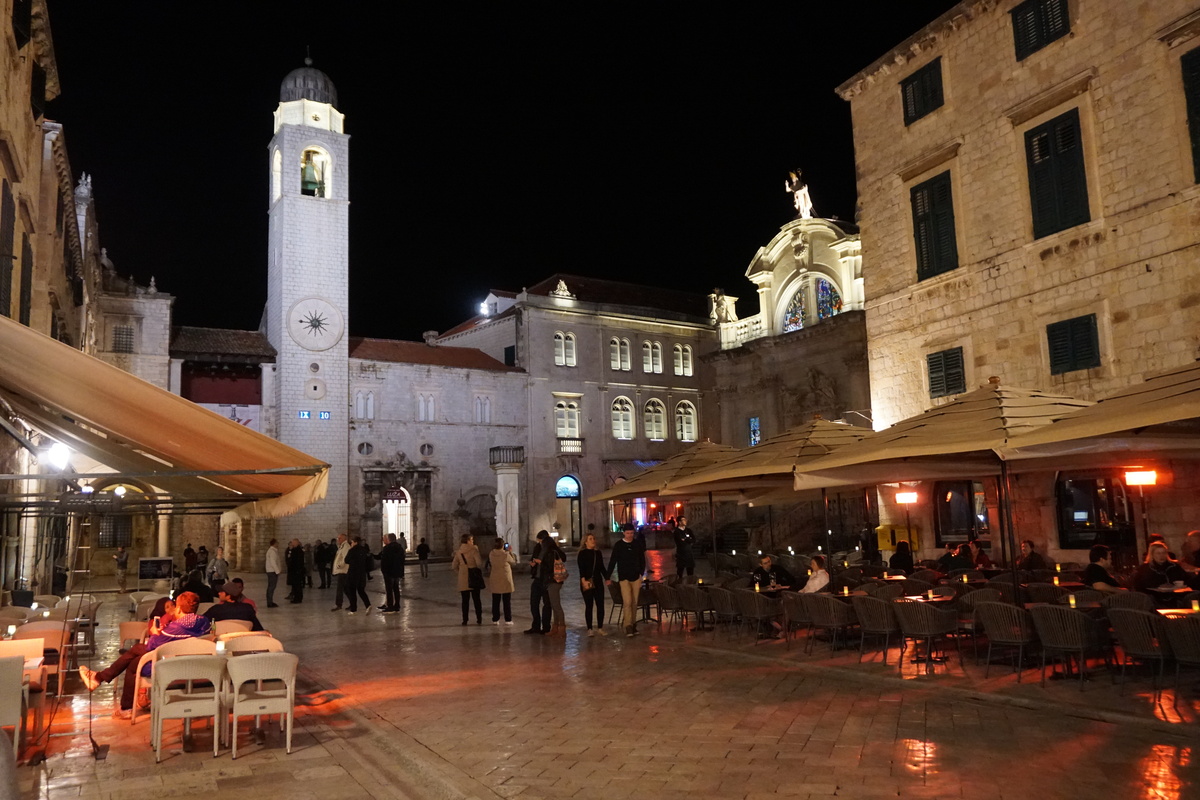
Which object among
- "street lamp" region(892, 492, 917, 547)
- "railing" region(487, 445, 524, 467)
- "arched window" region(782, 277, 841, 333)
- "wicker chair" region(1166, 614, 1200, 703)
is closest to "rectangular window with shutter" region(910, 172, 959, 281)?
"street lamp" region(892, 492, 917, 547)

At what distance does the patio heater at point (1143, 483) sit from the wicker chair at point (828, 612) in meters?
5.53

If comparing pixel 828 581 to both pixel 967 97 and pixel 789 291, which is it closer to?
pixel 967 97

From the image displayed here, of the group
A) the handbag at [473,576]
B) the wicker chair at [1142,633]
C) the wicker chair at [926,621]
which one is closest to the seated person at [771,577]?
the wicker chair at [926,621]

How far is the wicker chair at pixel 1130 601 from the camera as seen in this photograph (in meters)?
7.85

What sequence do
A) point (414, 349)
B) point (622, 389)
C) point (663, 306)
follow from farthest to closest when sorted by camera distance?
point (663, 306), point (622, 389), point (414, 349)

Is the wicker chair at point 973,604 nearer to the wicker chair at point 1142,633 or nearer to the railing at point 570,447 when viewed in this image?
the wicker chair at point 1142,633

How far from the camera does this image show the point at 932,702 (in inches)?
296

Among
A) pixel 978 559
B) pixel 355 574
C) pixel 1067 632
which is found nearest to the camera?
pixel 1067 632

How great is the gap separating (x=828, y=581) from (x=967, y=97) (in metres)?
10.6

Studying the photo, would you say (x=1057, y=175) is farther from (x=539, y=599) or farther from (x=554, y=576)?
(x=539, y=599)

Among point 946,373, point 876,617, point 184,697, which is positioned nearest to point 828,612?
point 876,617

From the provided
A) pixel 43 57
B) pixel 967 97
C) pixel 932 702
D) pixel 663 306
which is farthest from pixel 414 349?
pixel 932 702

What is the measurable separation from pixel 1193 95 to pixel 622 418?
109 feet

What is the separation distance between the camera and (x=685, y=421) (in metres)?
46.5
